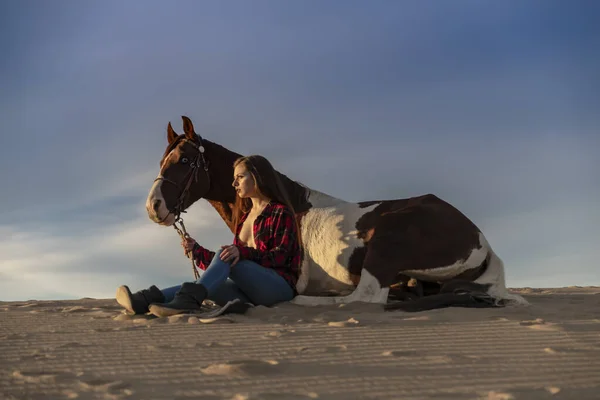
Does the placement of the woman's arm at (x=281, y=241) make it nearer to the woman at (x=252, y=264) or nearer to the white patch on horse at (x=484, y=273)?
the woman at (x=252, y=264)

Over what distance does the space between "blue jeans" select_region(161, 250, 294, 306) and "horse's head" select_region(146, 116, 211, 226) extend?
53.7 inches

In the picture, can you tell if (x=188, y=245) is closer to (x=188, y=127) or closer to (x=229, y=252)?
(x=229, y=252)

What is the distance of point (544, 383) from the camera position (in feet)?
7.78

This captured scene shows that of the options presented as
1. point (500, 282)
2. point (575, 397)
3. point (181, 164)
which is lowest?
point (575, 397)

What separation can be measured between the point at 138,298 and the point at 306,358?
210 cm

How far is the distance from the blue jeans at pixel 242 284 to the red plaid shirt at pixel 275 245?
0.25ft

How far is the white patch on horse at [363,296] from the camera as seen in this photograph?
5031 millimetres

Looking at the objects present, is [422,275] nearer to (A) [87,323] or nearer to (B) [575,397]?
(A) [87,323]

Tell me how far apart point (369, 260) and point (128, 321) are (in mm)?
2053

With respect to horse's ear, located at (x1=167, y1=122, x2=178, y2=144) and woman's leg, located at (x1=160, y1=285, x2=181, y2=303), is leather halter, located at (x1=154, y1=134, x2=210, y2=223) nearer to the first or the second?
horse's ear, located at (x1=167, y1=122, x2=178, y2=144)

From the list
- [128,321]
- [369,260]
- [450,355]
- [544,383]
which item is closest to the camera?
[544,383]

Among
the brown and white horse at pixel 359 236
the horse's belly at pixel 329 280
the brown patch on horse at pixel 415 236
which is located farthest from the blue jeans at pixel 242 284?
the brown patch on horse at pixel 415 236

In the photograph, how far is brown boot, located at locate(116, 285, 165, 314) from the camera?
14.3 feet

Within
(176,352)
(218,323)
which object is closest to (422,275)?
(218,323)
